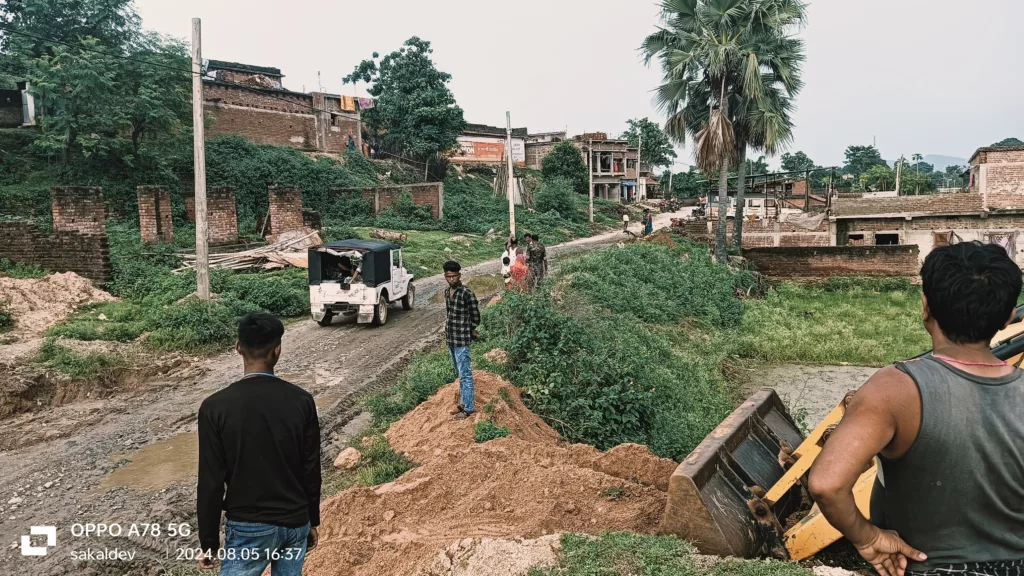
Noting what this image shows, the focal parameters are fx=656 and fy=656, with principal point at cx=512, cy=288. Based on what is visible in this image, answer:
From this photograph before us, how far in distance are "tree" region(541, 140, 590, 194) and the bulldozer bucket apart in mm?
47717

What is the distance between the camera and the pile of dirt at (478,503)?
4473 mm

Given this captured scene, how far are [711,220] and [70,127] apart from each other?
89.5 ft

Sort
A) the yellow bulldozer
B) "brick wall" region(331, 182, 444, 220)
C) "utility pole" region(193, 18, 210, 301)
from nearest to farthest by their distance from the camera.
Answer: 1. the yellow bulldozer
2. "utility pole" region(193, 18, 210, 301)
3. "brick wall" region(331, 182, 444, 220)

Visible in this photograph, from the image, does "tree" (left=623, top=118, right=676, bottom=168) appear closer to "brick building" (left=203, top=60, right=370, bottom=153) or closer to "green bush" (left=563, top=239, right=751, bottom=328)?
"brick building" (left=203, top=60, right=370, bottom=153)

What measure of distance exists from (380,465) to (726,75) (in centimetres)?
1909

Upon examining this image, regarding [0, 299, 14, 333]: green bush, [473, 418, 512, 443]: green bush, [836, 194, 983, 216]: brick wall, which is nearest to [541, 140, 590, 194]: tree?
[836, 194, 983, 216]: brick wall

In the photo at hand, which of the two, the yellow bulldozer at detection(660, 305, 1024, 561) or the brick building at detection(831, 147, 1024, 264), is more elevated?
the brick building at detection(831, 147, 1024, 264)

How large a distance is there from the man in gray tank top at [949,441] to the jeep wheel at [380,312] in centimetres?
1285

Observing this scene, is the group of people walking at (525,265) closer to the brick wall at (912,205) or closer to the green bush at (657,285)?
the green bush at (657,285)

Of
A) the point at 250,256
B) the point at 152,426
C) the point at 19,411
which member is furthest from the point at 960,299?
the point at 250,256

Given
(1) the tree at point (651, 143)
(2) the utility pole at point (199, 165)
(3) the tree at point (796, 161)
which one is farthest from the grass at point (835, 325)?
(3) the tree at point (796, 161)

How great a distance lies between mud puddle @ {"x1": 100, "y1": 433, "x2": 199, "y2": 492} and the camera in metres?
6.88

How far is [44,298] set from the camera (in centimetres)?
1330
